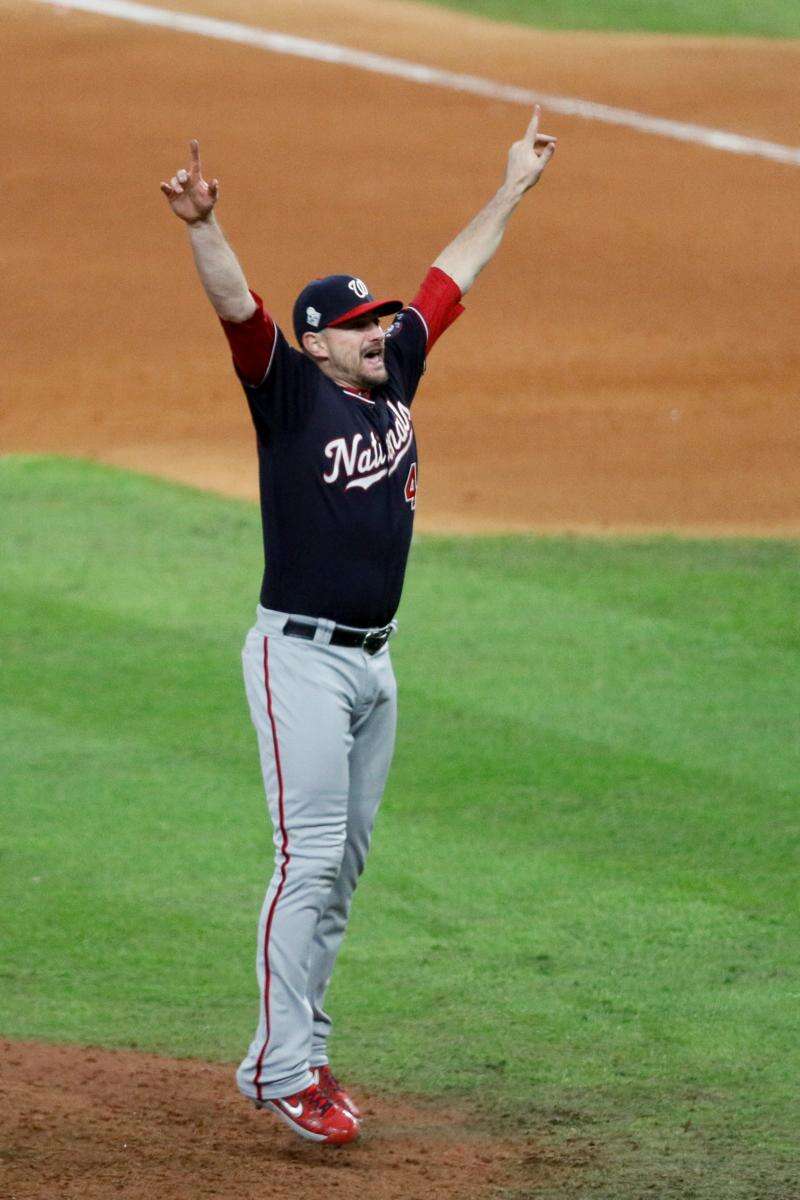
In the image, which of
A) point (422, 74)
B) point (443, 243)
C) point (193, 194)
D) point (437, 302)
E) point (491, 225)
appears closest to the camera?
point (193, 194)

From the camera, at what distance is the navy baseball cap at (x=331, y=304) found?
16.0ft

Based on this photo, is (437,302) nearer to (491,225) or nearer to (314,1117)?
(491,225)

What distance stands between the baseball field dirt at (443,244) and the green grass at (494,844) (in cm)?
226

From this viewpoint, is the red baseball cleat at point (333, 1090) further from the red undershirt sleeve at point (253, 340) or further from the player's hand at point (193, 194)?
the player's hand at point (193, 194)

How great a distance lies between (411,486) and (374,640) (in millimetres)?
418

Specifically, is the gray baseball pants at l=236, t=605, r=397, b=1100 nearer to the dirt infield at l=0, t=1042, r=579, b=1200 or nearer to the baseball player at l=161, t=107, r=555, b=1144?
the baseball player at l=161, t=107, r=555, b=1144

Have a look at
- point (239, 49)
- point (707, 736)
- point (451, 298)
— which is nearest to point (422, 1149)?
point (451, 298)

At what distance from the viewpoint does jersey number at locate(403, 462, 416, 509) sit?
4.99 meters

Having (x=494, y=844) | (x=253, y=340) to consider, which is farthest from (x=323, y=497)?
(x=494, y=844)

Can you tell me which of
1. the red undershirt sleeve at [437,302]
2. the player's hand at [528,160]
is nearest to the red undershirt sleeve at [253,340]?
the red undershirt sleeve at [437,302]

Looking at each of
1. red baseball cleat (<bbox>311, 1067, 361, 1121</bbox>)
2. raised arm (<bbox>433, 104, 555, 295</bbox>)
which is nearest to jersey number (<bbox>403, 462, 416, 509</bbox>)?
raised arm (<bbox>433, 104, 555, 295</bbox>)

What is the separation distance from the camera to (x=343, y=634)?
4.85 metres

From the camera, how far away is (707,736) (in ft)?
26.6

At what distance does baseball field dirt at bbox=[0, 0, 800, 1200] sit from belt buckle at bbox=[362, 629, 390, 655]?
6.96 meters
